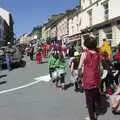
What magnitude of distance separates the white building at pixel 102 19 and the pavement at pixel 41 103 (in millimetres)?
15752

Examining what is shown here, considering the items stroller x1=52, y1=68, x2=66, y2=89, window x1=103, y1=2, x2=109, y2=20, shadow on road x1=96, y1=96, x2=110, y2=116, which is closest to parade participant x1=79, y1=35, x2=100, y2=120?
shadow on road x1=96, y1=96, x2=110, y2=116

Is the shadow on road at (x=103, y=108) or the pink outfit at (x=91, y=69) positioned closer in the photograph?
the pink outfit at (x=91, y=69)

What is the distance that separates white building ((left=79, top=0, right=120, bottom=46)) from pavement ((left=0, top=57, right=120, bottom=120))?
1575cm

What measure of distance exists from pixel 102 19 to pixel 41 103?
25588mm

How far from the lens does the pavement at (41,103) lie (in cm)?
1173

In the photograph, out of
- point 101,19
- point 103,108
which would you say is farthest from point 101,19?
point 103,108

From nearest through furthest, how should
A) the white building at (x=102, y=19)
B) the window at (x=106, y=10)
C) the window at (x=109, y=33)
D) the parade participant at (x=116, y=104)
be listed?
the parade participant at (x=116, y=104) < the white building at (x=102, y=19) < the window at (x=109, y=33) < the window at (x=106, y=10)

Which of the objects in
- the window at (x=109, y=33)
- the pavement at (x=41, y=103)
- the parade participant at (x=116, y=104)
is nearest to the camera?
the parade participant at (x=116, y=104)

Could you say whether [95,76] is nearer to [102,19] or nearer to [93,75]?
[93,75]

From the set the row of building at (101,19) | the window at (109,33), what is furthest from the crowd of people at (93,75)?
the window at (109,33)

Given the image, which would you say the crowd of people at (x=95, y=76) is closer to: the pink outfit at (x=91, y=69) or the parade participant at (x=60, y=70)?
the pink outfit at (x=91, y=69)

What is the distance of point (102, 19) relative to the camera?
38.5m

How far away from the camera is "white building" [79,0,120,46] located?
34.2m

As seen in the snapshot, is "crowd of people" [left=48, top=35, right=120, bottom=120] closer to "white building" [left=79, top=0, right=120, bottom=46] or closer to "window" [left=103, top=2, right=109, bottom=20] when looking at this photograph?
"white building" [left=79, top=0, right=120, bottom=46]
